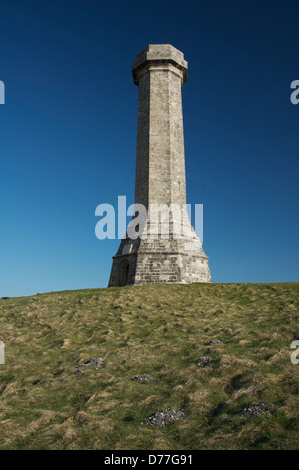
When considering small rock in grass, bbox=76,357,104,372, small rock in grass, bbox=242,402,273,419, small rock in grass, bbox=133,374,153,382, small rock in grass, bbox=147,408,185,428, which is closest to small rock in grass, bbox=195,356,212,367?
small rock in grass, bbox=133,374,153,382

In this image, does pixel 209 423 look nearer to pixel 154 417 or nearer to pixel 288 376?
pixel 154 417

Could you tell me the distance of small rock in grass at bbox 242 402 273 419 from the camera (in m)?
7.84

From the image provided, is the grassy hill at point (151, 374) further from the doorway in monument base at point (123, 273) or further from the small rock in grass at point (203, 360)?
the doorway in monument base at point (123, 273)

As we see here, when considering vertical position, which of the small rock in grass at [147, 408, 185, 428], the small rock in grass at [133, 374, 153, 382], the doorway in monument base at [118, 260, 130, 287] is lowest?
the small rock in grass at [147, 408, 185, 428]

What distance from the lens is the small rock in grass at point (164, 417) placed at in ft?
27.3

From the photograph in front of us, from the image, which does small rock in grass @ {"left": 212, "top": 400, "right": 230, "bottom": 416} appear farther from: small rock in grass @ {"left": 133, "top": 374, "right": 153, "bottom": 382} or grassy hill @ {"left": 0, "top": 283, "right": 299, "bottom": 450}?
small rock in grass @ {"left": 133, "top": 374, "right": 153, "bottom": 382}

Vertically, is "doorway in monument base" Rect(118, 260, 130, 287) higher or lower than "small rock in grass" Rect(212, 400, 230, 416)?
higher

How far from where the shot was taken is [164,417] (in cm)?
852

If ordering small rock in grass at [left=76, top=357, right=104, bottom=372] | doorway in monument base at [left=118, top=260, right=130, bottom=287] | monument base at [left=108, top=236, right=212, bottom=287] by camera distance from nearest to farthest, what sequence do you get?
1. small rock in grass at [left=76, top=357, right=104, bottom=372]
2. monument base at [left=108, top=236, right=212, bottom=287]
3. doorway in monument base at [left=118, top=260, right=130, bottom=287]

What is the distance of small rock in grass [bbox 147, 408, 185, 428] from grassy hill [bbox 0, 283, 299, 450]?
0.43 ft

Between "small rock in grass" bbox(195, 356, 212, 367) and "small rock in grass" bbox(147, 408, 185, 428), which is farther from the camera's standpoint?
"small rock in grass" bbox(195, 356, 212, 367)

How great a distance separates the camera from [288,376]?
31.6ft

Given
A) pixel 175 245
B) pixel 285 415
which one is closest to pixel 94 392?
pixel 285 415
